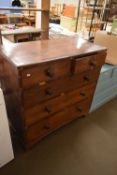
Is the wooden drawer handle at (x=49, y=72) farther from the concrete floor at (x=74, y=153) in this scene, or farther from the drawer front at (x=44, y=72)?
the concrete floor at (x=74, y=153)

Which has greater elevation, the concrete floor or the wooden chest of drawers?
the wooden chest of drawers

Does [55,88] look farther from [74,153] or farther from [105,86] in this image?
[105,86]

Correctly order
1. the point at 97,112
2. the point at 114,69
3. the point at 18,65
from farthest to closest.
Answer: the point at 97,112, the point at 114,69, the point at 18,65

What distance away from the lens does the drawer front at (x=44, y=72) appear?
977mm

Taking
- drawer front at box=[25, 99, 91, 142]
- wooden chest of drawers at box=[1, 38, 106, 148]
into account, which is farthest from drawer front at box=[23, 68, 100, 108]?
drawer front at box=[25, 99, 91, 142]

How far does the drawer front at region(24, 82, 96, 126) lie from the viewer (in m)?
1.21

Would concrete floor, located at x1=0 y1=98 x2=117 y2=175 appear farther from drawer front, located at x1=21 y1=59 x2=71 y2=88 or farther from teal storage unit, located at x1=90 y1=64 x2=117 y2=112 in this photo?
drawer front, located at x1=21 y1=59 x2=71 y2=88

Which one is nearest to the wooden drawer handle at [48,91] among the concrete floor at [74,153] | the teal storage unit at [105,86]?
the concrete floor at [74,153]

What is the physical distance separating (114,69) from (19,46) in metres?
1.21

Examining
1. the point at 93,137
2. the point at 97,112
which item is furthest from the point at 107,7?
the point at 93,137

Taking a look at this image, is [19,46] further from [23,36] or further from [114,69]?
[114,69]

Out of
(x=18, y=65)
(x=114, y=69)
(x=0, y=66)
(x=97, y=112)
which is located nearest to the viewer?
(x=18, y=65)

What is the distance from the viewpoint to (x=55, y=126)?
60.9 inches

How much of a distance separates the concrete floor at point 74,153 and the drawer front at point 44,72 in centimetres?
78
